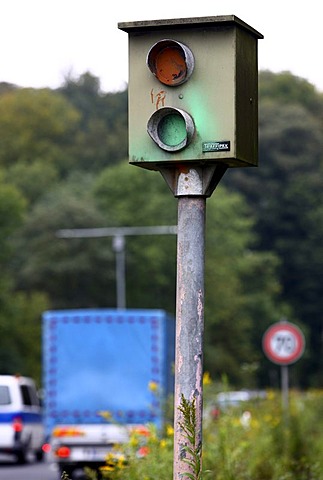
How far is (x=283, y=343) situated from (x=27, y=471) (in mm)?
5536

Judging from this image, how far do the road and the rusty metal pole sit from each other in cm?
1812

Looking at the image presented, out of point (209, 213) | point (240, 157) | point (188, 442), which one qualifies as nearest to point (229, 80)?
point (240, 157)

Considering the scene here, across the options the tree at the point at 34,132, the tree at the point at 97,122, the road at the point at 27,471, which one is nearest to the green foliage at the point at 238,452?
the road at the point at 27,471

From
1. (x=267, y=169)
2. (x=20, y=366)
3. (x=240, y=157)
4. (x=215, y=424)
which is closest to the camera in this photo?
(x=240, y=157)

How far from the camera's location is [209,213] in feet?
279

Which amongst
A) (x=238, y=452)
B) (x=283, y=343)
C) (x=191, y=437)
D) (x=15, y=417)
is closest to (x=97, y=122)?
(x=15, y=417)

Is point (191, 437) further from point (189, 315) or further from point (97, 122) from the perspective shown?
point (97, 122)

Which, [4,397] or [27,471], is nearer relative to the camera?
[27,471]

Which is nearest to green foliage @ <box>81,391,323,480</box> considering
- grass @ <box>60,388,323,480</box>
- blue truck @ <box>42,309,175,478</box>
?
grass @ <box>60,388,323,480</box>

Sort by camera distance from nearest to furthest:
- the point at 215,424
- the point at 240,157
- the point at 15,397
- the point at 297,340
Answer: the point at 240,157 → the point at 215,424 → the point at 297,340 → the point at 15,397

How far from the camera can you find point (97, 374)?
2219cm

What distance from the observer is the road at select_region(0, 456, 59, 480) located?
89.1ft

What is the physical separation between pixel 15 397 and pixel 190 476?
25.5 meters

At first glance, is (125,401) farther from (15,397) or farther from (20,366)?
(20,366)
